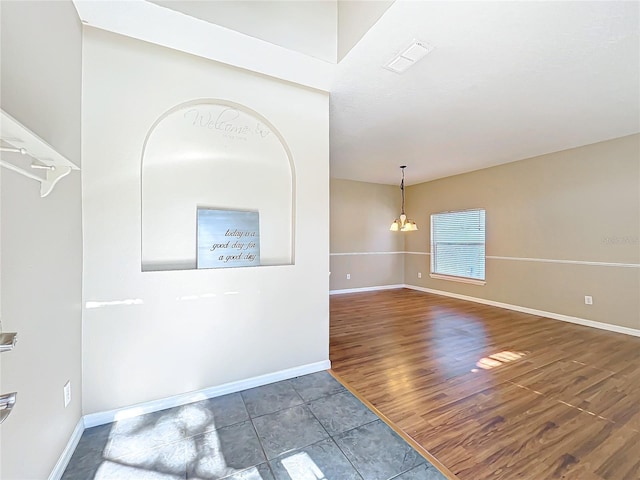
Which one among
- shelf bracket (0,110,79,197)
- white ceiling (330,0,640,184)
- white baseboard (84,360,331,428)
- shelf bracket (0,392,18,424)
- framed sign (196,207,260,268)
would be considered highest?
white ceiling (330,0,640,184)

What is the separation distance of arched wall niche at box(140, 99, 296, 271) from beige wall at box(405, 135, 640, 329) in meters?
4.48

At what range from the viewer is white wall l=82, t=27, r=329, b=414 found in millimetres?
1840

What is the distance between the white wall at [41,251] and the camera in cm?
106

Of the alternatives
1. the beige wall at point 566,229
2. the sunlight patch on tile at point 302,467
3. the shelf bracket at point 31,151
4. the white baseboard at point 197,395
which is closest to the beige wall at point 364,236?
the beige wall at point 566,229

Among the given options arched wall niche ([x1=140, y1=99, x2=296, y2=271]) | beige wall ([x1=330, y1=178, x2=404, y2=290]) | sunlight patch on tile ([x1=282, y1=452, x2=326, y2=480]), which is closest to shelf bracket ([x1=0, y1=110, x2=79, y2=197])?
arched wall niche ([x1=140, y1=99, x2=296, y2=271])

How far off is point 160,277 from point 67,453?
3.56ft

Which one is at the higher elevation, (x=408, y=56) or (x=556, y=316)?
(x=408, y=56)

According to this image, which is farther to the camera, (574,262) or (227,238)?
(574,262)

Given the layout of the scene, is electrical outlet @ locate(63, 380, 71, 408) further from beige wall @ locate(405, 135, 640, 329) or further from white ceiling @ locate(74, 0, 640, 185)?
beige wall @ locate(405, 135, 640, 329)

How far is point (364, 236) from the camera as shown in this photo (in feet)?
21.7

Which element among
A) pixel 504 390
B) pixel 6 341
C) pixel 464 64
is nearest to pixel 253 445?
pixel 6 341

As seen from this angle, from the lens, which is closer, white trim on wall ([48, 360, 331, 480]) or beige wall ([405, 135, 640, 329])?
white trim on wall ([48, 360, 331, 480])

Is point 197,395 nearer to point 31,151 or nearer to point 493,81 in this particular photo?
point 31,151

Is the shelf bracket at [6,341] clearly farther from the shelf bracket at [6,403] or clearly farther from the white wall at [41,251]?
the white wall at [41,251]
